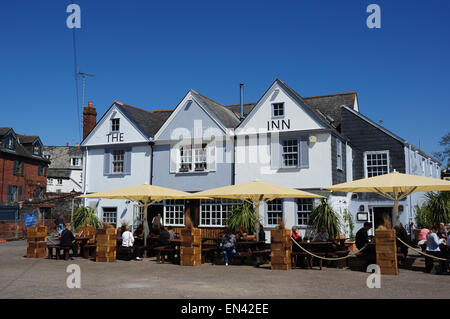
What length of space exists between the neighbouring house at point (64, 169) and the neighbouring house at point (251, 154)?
36939 millimetres

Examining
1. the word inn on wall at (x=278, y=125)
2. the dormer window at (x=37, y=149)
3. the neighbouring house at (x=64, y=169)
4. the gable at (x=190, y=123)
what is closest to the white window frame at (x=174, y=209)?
the gable at (x=190, y=123)

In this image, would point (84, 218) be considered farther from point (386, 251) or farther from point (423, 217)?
point (423, 217)

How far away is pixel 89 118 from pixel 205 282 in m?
19.5

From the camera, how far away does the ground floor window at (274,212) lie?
21.0 metres

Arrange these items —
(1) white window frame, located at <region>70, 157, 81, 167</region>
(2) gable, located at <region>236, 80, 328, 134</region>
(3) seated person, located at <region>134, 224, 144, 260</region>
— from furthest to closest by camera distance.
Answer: (1) white window frame, located at <region>70, 157, 81, 167</region> → (2) gable, located at <region>236, 80, 328, 134</region> → (3) seated person, located at <region>134, 224, 144, 260</region>

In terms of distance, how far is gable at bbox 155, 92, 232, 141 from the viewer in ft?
75.0

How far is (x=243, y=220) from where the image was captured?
792 inches

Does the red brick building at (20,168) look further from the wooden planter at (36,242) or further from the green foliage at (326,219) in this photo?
the green foliage at (326,219)


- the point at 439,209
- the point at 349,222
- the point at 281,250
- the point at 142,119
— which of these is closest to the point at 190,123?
the point at 142,119

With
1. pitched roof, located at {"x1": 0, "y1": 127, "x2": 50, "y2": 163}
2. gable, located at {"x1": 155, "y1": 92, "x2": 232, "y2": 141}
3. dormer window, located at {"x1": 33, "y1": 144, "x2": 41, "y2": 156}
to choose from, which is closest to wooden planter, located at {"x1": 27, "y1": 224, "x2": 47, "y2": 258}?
gable, located at {"x1": 155, "y1": 92, "x2": 232, "y2": 141}

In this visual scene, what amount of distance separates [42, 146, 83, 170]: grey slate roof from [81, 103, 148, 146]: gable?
39041 mm

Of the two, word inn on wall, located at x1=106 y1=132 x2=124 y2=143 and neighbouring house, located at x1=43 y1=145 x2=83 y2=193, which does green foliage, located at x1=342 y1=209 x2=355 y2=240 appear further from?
neighbouring house, located at x1=43 y1=145 x2=83 y2=193

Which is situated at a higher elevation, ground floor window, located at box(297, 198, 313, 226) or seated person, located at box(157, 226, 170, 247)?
ground floor window, located at box(297, 198, 313, 226)

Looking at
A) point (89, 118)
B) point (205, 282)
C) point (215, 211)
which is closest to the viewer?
point (205, 282)
